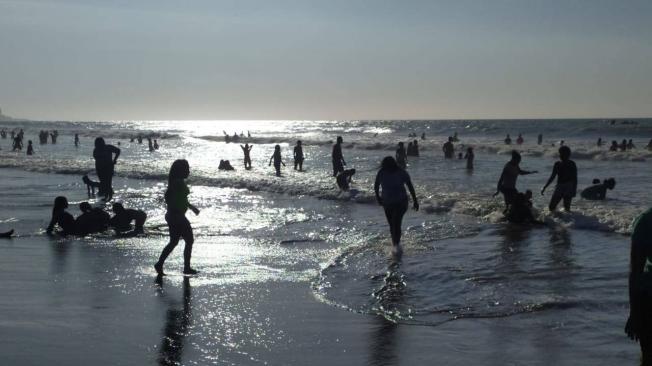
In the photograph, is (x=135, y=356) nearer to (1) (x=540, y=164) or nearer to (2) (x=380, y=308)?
(2) (x=380, y=308)

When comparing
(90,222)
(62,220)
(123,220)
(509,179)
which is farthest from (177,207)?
(509,179)

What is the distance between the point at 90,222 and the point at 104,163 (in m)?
6.75

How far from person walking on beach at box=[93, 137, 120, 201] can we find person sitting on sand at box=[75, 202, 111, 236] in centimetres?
560

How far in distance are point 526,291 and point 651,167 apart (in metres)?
31.1

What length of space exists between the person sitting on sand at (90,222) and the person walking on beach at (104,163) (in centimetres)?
560

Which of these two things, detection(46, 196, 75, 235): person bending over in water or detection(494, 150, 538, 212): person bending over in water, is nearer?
detection(46, 196, 75, 235): person bending over in water

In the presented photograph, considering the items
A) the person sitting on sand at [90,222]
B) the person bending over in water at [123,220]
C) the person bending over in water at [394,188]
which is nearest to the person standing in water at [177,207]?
the person bending over in water at [394,188]

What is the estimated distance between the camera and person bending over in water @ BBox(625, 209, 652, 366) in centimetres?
447

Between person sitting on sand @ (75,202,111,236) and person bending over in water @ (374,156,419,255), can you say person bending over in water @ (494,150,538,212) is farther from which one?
person sitting on sand @ (75,202,111,236)

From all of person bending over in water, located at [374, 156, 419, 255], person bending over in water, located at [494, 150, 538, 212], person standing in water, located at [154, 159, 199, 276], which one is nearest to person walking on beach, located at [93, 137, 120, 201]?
person bending over in water, located at [374, 156, 419, 255]

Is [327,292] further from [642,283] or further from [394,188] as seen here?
[642,283]

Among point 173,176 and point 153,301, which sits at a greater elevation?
point 173,176

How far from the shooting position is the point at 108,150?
A: 19.1 meters

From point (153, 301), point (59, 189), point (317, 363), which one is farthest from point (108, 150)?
point (317, 363)
